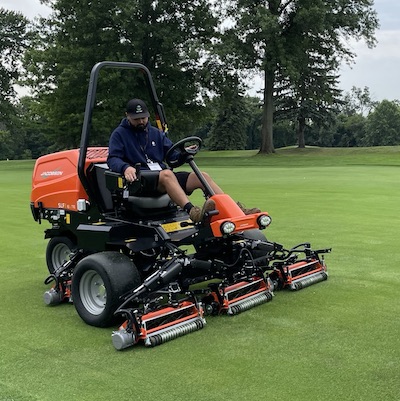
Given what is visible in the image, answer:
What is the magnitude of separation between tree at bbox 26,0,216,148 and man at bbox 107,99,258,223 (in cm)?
2820

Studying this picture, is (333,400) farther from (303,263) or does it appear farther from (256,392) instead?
(303,263)

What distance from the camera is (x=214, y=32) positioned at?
3706 centimetres

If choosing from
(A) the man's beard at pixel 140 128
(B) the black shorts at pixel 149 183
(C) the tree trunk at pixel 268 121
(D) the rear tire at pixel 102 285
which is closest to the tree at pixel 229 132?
(C) the tree trunk at pixel 268 121

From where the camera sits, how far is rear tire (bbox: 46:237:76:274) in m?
5.75

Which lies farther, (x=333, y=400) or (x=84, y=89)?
(x=84, y=89)

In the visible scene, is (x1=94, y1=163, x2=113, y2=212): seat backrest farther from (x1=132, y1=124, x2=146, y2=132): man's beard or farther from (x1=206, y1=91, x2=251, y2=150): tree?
(x1=206, y1=91, x2=251, y2=150): tree

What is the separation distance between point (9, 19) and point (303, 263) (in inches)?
1985

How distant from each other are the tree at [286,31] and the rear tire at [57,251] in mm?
30600

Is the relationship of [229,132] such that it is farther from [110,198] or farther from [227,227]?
[227,227]

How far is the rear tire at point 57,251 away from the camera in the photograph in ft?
18.9

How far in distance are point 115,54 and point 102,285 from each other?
32.6m

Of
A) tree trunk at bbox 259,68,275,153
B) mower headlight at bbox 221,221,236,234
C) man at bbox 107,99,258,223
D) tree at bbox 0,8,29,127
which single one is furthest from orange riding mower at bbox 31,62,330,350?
tree at bbox 0,8,29,127

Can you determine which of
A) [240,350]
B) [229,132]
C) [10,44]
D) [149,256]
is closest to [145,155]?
[149,256]

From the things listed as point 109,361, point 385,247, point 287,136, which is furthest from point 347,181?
point 287,136
